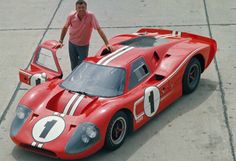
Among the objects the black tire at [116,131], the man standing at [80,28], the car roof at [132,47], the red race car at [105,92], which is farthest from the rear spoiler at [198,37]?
the black tire at [116,131]

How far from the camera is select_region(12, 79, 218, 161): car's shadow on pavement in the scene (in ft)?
24.7

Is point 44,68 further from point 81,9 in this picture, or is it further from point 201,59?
point 201,59

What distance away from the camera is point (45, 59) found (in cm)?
888

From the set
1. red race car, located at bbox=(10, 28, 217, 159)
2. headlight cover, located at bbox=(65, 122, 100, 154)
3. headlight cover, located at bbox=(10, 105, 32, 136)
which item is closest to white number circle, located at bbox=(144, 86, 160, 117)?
red race car, located at bbox=(10, 28, 217, 159)

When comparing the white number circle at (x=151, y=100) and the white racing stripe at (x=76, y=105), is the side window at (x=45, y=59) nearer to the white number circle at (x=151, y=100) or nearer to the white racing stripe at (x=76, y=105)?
the white racing stripe at (x=76, y=105)

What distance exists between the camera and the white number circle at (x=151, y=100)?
26.2 feet

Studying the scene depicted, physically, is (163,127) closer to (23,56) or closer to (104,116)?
(104,116)

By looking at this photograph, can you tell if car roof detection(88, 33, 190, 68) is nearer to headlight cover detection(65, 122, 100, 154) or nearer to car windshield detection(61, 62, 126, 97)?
car windshield detection(61, 62, 126, 97)

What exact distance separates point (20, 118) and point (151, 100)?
79.5 inches

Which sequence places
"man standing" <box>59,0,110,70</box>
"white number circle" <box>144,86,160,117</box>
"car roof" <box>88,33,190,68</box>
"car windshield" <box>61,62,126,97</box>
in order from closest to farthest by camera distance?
"car windshield" <box>61,62,126,97</box>
"white number circle" <box>144,86,160,117</box>
"car roof" <box>88,33,190,68</box>
"man standing" <box>59,0,110,70</box>

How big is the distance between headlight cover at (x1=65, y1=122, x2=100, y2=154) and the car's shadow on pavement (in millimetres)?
403

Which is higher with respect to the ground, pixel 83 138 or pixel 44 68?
pixel 44 68

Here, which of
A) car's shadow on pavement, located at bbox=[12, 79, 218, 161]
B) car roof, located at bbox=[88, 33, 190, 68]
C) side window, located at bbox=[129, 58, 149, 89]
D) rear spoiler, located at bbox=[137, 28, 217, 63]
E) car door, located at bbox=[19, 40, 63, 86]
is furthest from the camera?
rear spoiler, located at bbox=[137, 28, 217, 63]

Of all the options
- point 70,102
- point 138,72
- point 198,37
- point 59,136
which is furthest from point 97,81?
point 198,37
